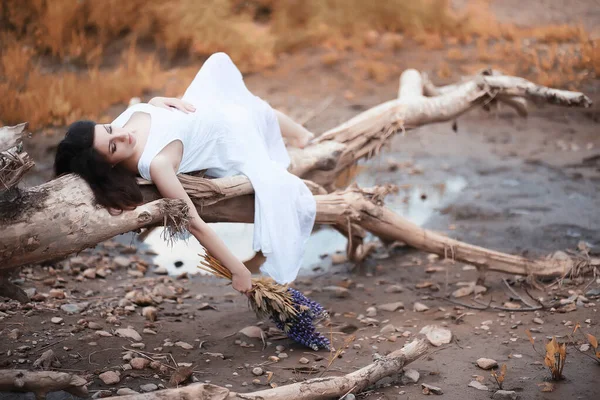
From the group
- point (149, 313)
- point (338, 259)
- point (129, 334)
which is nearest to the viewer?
point (129, 334)

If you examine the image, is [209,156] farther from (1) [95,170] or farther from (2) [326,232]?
(2) [326,232]

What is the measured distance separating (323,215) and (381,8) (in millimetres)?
6586

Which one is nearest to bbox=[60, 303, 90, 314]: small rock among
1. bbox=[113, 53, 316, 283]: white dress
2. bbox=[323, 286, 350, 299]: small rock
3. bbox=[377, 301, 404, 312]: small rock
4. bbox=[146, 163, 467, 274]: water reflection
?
bbox=[146, 163, 467, 274]: water reflection

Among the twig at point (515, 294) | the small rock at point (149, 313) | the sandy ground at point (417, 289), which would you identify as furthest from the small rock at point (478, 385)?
the small rock at point (149, 313)

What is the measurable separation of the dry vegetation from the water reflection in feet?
7.38

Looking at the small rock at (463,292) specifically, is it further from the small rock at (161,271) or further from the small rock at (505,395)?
the small rock at (161,271)

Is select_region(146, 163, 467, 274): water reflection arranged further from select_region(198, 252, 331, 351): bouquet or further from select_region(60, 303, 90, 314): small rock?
select_region(198, 252, 331, 351): bouquet

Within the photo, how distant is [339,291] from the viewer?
4930mm

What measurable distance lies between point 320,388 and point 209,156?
162 centimetres

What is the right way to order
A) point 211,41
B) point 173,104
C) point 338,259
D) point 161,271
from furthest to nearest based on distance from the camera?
point 211,41
point 338,259
point 161,271
point 173,104

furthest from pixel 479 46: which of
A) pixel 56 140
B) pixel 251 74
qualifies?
pixel 56 140

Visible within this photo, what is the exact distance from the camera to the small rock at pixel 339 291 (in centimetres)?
490

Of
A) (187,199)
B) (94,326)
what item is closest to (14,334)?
(94,326)

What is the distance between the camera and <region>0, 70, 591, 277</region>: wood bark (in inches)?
122
